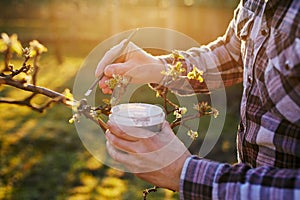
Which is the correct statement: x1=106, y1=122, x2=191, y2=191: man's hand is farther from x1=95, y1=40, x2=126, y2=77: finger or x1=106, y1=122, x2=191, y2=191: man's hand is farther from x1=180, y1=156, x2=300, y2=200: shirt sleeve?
x1=95, y1=40, x2=126, y2=77: finger

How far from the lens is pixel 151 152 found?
99cm

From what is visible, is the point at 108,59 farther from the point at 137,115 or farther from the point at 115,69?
the point at 137,115

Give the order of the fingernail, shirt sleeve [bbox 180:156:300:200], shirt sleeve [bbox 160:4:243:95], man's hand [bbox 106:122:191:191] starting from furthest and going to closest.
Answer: shirt sleeve [bbox 160:4:243:95]
the fingernail
man's hand [bbox 106:122:191:191]
shirt sleeve [bbox 180:156:300:200]

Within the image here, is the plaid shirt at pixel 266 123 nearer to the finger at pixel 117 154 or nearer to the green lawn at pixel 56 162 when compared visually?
the finger at pixel 117 154

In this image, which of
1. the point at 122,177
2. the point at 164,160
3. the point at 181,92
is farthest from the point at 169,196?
the point at 164,160

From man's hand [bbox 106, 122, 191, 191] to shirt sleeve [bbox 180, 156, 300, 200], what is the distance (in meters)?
0.03

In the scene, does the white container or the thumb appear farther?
the thumb

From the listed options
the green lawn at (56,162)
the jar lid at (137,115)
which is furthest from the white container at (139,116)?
the green lawn at (56,162)

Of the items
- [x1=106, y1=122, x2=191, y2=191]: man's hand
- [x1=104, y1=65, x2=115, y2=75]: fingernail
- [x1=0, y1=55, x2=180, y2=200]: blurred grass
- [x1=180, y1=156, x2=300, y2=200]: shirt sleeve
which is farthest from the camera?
[x1=0, y1=55, x2=180, y2=200]: blurred grass

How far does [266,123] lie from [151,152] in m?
0.26

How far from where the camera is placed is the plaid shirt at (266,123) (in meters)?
0.89

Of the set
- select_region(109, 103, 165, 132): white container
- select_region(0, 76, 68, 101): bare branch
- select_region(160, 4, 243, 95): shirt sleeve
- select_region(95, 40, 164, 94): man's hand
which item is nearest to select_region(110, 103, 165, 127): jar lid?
select_region(109, 103, 165, 132): white container

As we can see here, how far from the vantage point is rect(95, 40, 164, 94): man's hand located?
4.04 feet

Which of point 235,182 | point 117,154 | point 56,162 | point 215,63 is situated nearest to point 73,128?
point 56,162
